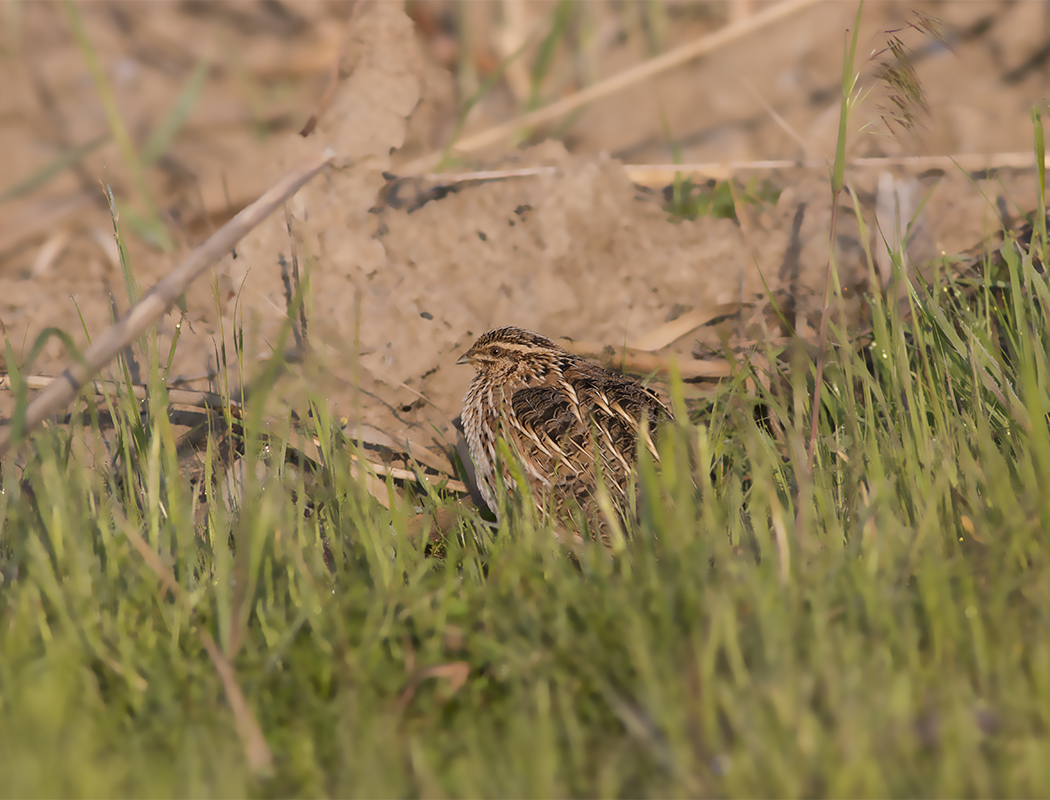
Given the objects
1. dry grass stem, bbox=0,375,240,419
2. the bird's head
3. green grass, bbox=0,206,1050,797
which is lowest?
green grass, bbox=0,206,1050,797

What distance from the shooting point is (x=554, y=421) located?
15.0 ft

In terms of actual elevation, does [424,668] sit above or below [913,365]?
below

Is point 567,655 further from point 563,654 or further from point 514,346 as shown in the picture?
point 514,346

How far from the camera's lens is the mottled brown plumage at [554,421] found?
4.39 meters

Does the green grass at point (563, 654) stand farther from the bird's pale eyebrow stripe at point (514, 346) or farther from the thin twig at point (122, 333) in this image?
the bird's pale eyebrow stripe at point (514, 346)

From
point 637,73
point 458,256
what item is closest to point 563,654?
point 458,256

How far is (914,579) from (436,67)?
7.27m

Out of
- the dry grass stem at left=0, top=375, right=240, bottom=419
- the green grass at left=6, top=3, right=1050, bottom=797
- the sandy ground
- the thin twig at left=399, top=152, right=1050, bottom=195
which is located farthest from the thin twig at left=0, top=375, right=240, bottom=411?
the thin twig at left=399, top=152, right=1050, bottom=195

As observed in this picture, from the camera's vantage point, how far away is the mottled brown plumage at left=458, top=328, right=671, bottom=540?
14.4 feet

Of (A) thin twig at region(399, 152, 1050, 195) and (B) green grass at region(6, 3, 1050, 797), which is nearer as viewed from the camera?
(B) green grass at region(6, 3, 1050, 797)

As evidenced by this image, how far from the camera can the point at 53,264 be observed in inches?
276

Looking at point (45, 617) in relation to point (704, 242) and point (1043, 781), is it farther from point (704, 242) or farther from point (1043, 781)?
point (704, 242)

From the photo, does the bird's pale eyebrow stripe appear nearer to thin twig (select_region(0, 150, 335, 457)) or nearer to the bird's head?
the bird's head

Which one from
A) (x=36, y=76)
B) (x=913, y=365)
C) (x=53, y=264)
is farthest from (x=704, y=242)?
(x=36, y=76)
